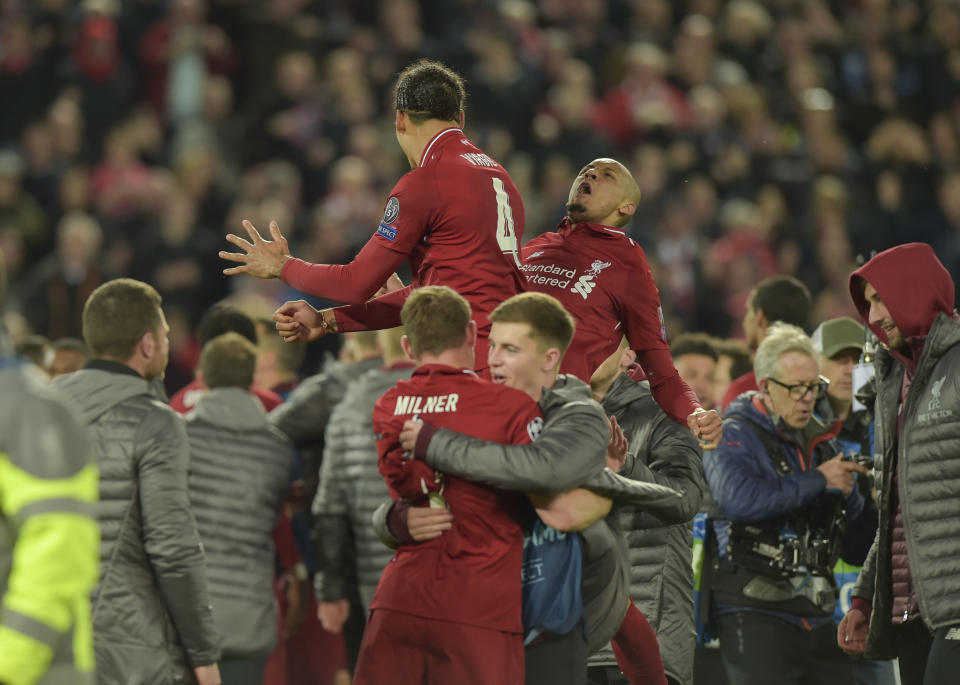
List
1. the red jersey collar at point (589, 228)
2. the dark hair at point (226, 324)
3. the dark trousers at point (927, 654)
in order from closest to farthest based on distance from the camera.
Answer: the dark trousers at point (927, 654) < the red jersey collar at point (589, 228) < the dark hair at point (226, 324)

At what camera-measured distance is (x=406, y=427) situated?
4.44 metres

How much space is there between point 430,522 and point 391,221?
4.03ft

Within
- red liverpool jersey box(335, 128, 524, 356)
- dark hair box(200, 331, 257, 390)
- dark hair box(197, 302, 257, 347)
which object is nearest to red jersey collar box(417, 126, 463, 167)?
red liverpool jersey box(335, 128, 524, 356)

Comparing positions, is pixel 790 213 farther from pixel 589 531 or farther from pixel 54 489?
pixel 54 489

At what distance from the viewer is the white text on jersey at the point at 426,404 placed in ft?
14.8

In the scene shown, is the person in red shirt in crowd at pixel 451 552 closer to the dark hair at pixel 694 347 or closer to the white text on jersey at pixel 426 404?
the white text on jersey at pixel 426 404

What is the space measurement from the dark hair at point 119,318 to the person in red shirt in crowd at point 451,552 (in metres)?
1.20

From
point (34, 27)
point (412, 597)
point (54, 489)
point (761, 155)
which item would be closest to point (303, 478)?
point (412, 597)

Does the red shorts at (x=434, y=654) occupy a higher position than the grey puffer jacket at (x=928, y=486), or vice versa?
the grey puffer jacket at (x=928, y=486)

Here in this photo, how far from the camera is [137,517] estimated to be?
5.25 meters

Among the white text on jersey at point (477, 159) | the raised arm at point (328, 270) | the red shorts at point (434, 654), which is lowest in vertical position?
the red shorts at point (434, 654)

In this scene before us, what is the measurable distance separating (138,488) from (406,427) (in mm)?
1264

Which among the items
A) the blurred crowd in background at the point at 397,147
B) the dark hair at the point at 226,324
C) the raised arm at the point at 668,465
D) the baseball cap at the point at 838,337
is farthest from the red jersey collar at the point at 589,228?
the blurred crowd in background at the point at 397,147

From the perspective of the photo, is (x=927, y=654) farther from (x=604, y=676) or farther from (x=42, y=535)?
(x=42, y=535)
